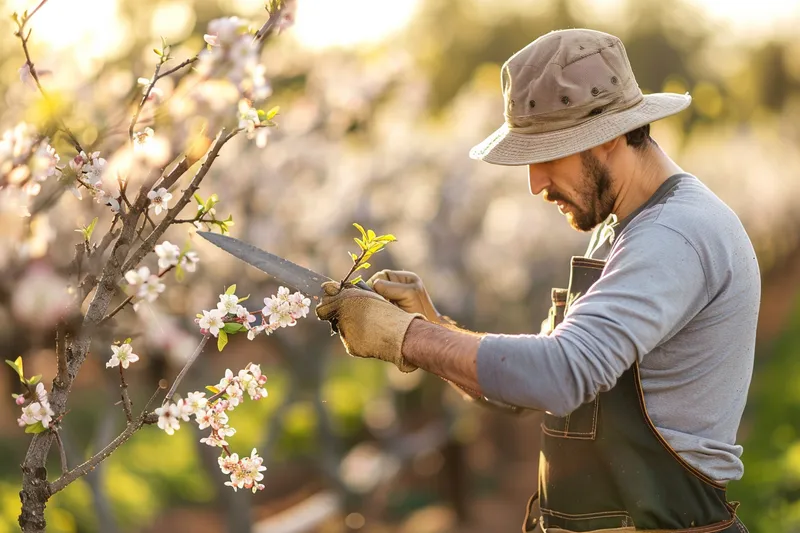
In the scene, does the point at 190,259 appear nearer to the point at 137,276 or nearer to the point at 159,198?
the point at 137,276

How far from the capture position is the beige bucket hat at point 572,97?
7.84ft

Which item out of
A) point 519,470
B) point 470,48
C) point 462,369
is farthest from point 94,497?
point 470,48

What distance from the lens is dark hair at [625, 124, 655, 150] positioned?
252cm

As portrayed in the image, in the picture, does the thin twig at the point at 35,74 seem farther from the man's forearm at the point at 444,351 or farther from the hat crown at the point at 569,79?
the hat crown at the point at 569,79

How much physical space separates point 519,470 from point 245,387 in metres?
13.2

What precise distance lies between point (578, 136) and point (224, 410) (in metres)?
1.27

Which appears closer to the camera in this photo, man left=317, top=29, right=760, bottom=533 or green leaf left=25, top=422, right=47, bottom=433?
man left=317, top=29, right=760, bottom=533

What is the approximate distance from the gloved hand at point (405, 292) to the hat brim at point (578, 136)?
0.69 meters

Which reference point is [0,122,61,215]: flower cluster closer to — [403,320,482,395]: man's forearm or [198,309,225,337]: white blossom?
[198,309,225,337]: white blossom

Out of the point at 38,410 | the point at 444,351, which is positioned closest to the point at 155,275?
the point at 38,410

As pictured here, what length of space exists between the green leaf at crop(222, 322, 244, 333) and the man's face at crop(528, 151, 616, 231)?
93 centimetres

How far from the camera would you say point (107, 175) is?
2381mm

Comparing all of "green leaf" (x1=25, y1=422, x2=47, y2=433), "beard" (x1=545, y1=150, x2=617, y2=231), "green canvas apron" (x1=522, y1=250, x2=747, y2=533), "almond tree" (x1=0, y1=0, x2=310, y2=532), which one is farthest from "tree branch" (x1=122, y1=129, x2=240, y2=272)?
"green canvas apron" (x1=522, y1=250, x2=747, y2=533)

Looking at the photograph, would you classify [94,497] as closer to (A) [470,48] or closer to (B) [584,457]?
(B) [584,457]
